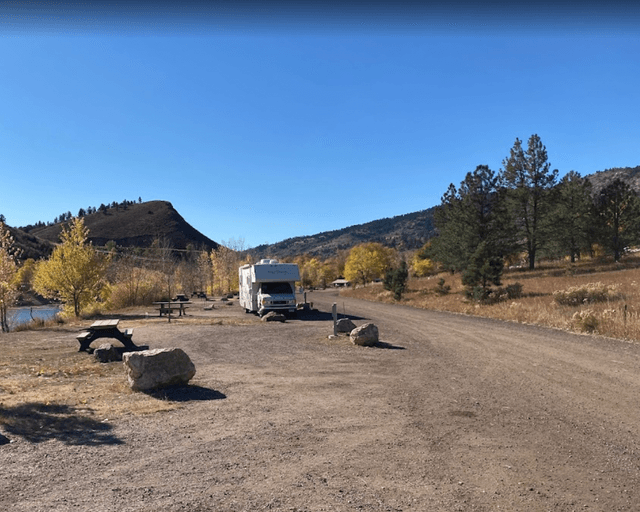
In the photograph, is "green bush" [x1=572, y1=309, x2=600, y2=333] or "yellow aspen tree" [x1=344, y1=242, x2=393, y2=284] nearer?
"green bush" [x1=572, y1=309, x2=600, y2=333]

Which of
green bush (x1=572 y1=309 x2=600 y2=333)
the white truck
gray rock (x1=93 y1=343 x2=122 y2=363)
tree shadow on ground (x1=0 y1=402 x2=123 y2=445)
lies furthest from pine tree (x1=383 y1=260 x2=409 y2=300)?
tree shadow on ground (x1=0 y1=402 x2=123 y2=445)

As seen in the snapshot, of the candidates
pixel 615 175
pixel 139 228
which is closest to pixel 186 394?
pixel 139 228

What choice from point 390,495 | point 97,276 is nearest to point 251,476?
point 390,495

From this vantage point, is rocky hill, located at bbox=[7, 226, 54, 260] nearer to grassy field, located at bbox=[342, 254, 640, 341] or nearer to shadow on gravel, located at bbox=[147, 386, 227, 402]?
grassy field, located at bbox=[342, 254, 640, 341]

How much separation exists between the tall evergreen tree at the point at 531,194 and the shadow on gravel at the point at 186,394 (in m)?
46.6

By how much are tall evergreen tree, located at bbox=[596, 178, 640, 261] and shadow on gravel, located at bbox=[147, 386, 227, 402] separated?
54396 mm

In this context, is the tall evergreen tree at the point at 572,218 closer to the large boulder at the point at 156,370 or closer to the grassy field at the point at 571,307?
the grassy field at the point at 571,307

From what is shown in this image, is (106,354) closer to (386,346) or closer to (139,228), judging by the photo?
(386,346)

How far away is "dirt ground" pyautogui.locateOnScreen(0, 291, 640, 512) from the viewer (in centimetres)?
429

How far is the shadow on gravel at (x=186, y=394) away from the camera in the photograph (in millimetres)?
8141

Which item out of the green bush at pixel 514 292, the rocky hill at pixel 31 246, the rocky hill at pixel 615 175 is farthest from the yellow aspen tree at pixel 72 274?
the rocky hill at pixel 615 175

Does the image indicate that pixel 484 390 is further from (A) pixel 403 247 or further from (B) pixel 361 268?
(A) pixel 403 247

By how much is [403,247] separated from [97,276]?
558 ft

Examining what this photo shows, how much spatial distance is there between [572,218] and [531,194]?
4.96m
